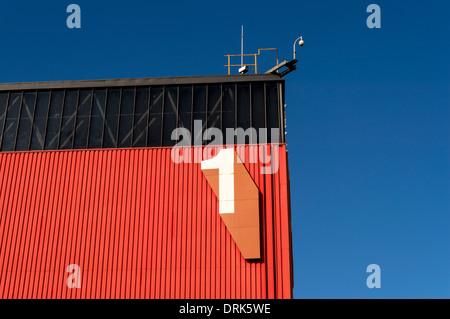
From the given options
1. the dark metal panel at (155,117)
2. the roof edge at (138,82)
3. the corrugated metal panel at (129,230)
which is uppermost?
the roof edge at (138,82)

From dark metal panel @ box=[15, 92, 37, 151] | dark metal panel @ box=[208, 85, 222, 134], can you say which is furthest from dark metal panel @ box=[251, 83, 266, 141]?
dark metal panel @ box=[15, 92, 37, 151]

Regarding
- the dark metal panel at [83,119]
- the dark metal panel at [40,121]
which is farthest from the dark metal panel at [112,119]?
the dark metal panel at [40,121]

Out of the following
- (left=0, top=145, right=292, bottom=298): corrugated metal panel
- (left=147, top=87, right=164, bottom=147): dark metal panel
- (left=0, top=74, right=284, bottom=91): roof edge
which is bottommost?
(left=0, top=145, right=292, bottom=298): corrugated metal panel

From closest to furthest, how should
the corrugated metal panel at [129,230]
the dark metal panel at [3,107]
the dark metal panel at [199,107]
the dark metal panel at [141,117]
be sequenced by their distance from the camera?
the corrugated metal panel at [129,230] → the dark metal panel at [199,107] → the dark metal panel at [141,117] → the dark metal panel at [3,107]

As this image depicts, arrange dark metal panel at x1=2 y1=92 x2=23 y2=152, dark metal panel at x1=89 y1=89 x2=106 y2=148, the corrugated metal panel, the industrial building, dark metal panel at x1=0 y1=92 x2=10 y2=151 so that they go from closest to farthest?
the corrugated metal panel < the industrial building < dark metal panel at x1=89 y1=89 x2=106 y2=148 < dark metal panel at x1=2 y1=92 x2=23 y2=152 < dark metal panel at x1=0 y1=92 x2=10 y2=151

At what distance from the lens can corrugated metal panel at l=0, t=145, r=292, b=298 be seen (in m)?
24.9

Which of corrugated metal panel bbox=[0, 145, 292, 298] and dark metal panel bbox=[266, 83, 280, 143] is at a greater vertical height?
dark metal panel bbox=[266, 83, 280, 143]

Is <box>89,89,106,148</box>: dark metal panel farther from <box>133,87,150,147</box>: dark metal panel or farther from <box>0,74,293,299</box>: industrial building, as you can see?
<box>133,87,150,147</box>: dark metal panel

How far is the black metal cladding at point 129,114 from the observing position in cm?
2814

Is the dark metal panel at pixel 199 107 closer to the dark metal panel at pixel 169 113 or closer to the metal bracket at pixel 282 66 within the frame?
the dark metal panel at pixel 169 113

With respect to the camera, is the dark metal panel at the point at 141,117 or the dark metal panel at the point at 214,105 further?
the dark metal panel at the point at 141,117

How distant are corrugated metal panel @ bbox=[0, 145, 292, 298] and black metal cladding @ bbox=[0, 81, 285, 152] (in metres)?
1.02

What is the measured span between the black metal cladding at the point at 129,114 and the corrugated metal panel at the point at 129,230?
1019 millimetres
